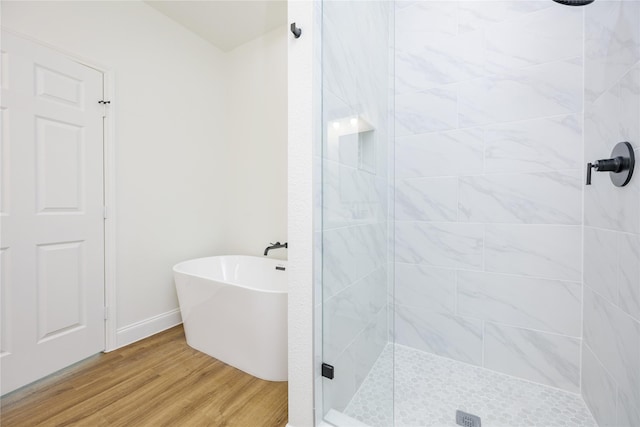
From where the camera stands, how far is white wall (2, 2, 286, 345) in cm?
194

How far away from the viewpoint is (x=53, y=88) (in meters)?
1.67

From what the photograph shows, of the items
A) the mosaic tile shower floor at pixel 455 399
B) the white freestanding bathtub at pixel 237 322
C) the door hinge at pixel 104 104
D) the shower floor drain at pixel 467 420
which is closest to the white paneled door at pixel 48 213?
the door hinge at pixel 104 104

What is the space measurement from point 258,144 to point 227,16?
1.08 meters

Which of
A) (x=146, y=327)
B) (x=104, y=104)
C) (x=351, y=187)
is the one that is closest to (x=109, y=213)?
(x=104, y=104)

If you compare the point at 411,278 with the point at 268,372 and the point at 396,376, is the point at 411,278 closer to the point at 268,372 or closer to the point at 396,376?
the point at 396,376

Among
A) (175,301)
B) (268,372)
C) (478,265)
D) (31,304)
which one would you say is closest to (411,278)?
(478,265)

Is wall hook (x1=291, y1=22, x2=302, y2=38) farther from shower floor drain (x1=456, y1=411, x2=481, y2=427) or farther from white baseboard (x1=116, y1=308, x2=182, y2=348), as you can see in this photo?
white baseboard (x1=116, y1=308, x2=182, y2=348)

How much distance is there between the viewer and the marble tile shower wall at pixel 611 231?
94 cm

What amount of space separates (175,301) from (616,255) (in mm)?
2854

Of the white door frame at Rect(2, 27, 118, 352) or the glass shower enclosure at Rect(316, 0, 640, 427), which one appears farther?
the white door frame at Rect(2, 27, 118, 352)

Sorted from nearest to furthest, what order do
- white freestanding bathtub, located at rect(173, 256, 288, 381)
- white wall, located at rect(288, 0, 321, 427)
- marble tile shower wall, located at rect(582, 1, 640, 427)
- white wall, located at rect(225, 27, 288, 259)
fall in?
1. marble tile shower wall, located at rect(582, 1, 640, 427)
2. white wall, located at rect(288, 0, 321, 427)
3. white freestanding bathtub, located at rect(173, 256, 288, 381)
4. white wall, located at rect(225, 27, 288, 259)

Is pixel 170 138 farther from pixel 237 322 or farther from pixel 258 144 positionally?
pixel 237 322

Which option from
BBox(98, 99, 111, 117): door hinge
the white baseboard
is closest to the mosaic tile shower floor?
the white baseboard

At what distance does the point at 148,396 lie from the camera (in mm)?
1449
